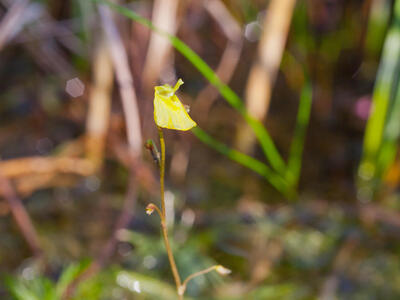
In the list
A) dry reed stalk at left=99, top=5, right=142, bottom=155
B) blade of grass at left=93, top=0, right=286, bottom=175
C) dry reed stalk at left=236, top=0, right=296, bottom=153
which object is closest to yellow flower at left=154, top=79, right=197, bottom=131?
blade of grass at left=93, top=0, right=286, bottom=175

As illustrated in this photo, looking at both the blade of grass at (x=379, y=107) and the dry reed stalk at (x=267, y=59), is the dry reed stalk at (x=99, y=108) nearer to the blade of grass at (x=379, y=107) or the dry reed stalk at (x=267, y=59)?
the dry reed stalk at (x=267, y=59)

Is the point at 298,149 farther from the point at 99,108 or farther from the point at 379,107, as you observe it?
the point at 99,108

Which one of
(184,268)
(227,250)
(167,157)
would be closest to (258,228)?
(227,250)

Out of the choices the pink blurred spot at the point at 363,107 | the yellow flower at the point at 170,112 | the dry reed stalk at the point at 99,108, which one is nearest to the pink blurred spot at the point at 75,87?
the dry reed stalk at the point at 99,108

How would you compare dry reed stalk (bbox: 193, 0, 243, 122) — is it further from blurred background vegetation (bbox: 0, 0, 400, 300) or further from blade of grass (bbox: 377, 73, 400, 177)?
blade of grass (bbox: 377, 73, 400, 177)

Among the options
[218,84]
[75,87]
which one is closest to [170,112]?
[218,84]

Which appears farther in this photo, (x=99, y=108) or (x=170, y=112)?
(x=99, y=108)

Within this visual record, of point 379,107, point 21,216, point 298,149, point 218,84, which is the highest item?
point 218,84
